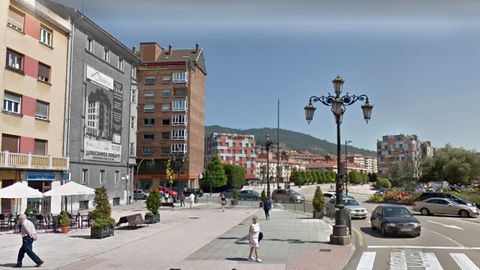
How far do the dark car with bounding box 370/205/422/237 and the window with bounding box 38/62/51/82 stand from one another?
82.9 ft

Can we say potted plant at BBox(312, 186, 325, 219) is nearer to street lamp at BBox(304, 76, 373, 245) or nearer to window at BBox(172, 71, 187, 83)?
street lamp at BBox(304, 76, 373, 245)

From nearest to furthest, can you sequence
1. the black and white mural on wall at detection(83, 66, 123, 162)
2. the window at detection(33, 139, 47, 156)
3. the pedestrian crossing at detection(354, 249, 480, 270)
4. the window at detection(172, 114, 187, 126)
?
the pedestrian crossing at detection(354, 249, 480, 270), the window at detection(33, 139, 47, 156), the black and white mural on wall at detection(83, 66, 123, 162), the window at detection(172, 114, 187, 126)

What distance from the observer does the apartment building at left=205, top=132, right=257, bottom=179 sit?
148000 millimetres

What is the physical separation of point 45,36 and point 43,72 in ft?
9.05

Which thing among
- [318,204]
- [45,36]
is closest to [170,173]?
[45,36]

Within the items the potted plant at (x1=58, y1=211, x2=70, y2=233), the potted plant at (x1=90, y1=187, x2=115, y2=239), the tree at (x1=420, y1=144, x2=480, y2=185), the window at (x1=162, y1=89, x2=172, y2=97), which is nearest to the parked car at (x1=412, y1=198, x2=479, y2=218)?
the potted plant at (x1=90, y1=187, x2=115, y2=239)

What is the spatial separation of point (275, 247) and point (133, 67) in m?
39.7

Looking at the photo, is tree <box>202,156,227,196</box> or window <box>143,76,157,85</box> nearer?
window <box>143,76,157,85</box>

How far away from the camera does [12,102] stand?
98.6 feet

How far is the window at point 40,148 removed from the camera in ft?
108

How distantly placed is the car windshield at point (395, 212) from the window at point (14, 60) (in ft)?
80.8

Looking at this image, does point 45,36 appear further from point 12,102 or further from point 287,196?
point 287,196

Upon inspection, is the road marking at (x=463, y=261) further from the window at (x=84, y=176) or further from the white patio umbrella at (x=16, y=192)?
the window at (x=84, y=176)

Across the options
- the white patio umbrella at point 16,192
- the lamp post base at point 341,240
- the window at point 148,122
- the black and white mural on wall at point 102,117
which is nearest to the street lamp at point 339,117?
the lamp post base at point 341,240
